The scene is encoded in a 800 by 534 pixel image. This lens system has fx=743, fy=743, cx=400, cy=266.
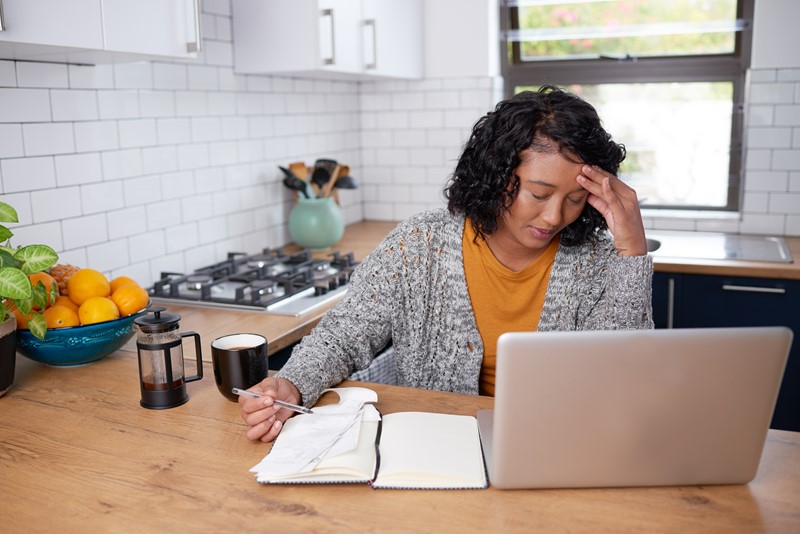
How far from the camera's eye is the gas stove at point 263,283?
227 cm

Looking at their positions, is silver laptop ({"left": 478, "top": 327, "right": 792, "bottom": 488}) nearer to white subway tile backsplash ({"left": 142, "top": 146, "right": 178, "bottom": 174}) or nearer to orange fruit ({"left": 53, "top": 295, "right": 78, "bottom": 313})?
orange fruit ({"left": 53, "top": 295, "right": 78, "bottom": 313})

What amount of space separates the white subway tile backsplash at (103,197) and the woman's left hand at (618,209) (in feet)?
4.84

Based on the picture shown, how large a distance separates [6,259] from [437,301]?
94 centimetres

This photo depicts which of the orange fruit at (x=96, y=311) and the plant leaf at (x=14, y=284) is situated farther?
the orange fruit at (x=96, y=311)

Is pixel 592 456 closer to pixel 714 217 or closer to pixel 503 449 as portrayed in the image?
pixel 503 449

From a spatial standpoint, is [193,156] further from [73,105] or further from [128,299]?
[128,299]

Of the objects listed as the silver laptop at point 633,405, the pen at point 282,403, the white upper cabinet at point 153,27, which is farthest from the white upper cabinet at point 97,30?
the silver laptop at point 633,405

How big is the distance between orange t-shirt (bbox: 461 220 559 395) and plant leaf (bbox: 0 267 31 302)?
958 millimetres

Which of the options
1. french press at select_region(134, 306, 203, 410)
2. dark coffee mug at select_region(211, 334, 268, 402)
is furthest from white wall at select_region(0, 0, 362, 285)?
dark coffee mug at select_region(211, 334, 268, 402)

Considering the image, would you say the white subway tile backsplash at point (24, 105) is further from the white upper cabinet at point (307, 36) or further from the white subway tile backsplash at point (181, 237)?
the white upper cabinet at point (307, 36)

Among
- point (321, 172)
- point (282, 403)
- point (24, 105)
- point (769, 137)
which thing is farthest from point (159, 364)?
point (769, 137)

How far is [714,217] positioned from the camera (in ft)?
10.9

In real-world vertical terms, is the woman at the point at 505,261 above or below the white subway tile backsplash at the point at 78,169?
below

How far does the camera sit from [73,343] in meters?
1.65
